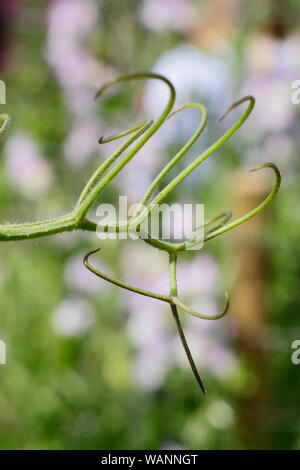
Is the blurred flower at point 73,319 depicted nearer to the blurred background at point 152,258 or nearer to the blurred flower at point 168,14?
the blurred background at point 152,258

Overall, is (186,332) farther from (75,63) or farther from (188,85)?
(75,63)

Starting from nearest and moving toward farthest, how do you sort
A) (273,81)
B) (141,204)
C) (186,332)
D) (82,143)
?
(141,204) → (186,332) → (273,81) → (82,143)

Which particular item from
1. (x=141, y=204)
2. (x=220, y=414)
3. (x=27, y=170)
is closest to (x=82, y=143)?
(x=27, y=170)

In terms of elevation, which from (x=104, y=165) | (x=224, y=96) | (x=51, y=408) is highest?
(x=224, y=96)

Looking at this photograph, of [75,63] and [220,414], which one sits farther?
[75,63]

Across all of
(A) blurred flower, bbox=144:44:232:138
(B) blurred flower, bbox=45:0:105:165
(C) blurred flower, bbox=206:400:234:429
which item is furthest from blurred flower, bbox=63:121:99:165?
(C) blurred flower, bbox=206:400:234:429

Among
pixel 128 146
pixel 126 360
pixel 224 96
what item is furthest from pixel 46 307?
pixel 128 146

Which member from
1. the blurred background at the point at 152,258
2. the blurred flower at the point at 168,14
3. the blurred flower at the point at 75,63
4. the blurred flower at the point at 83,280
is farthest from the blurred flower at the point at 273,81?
the blurred flower at the point at 83,280

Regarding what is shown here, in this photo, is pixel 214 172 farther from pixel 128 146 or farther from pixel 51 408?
pixel 128 146
